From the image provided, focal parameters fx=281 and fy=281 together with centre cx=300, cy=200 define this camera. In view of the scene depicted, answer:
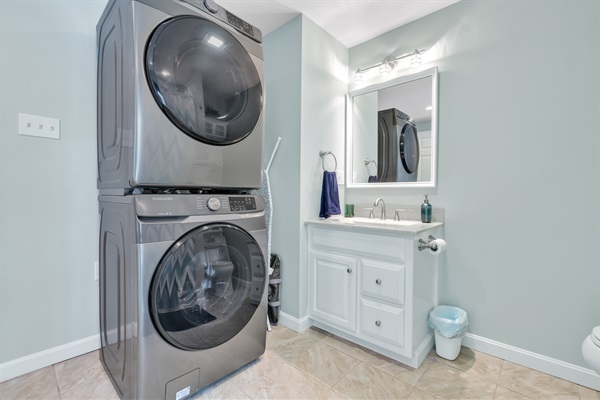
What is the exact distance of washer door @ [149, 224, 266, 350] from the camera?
1222 mm

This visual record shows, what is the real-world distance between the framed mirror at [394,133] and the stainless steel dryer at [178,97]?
1.16 m

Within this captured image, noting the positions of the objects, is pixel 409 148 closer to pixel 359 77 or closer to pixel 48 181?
pixel 359 77

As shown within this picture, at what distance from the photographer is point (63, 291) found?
5.36 feet

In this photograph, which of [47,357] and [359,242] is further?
[359,242]

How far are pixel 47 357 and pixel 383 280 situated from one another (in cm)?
197

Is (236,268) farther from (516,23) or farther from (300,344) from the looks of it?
(516,23)

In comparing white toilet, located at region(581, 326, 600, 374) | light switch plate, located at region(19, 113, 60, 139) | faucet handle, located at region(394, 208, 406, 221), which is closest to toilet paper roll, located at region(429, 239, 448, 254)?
faucet handle, located at region(394, 208, 406, 221)

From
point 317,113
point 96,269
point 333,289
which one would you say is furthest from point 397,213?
point 96,269

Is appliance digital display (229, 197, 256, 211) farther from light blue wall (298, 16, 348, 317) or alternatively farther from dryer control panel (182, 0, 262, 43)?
dryer control panel (182, 0, 262, 43)

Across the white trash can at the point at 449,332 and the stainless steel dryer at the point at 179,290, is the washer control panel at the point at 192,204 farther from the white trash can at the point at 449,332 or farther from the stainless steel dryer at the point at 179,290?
the white trash can at the point at 449,332

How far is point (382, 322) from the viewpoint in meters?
1.72

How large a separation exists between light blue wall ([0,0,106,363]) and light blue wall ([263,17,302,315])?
1192mm

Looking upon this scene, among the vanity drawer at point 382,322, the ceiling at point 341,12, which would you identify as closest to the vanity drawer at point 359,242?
the vanity drawer at point 382,322

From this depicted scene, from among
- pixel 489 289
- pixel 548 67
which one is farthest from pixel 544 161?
pixel 489 289
